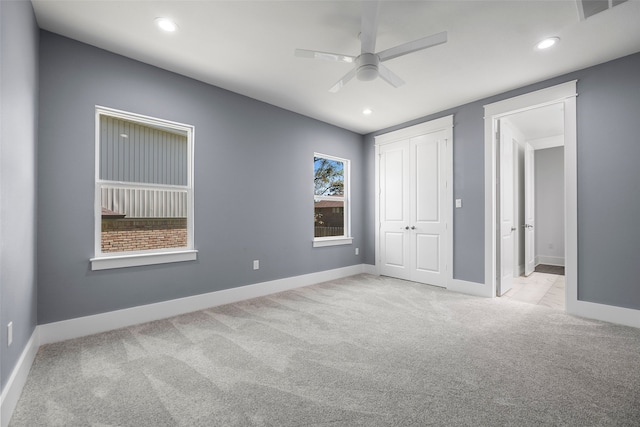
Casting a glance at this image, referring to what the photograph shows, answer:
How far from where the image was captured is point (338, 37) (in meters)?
2.52

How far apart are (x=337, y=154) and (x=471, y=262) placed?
2.73 metres

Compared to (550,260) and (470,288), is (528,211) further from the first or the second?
(470,288)

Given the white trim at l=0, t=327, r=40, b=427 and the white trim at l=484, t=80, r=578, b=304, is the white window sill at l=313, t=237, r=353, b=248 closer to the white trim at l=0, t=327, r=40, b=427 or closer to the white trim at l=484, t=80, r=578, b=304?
the white trim at l=484, t=80, r=578, b=304

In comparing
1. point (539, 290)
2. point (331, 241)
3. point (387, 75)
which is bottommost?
point (539, 290)

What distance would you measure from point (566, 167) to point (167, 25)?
14.1 ft

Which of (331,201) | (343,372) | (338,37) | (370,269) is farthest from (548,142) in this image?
(343,372)

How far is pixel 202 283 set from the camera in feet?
10.9

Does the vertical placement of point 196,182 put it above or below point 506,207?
above

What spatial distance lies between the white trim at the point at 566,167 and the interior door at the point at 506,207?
18 centimetres

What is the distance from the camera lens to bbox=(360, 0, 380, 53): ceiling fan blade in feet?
6.23

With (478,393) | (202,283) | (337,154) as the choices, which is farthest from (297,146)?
(478,393)

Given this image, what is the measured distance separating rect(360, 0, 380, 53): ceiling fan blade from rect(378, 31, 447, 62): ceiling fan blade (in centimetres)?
14

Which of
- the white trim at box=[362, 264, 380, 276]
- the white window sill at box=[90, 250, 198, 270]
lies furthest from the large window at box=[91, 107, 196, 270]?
the white trim at box=[362, 264, 380, 276]

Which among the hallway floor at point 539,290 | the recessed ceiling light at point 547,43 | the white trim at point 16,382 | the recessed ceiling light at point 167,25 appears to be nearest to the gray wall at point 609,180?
the hallway floor at point 539,290
